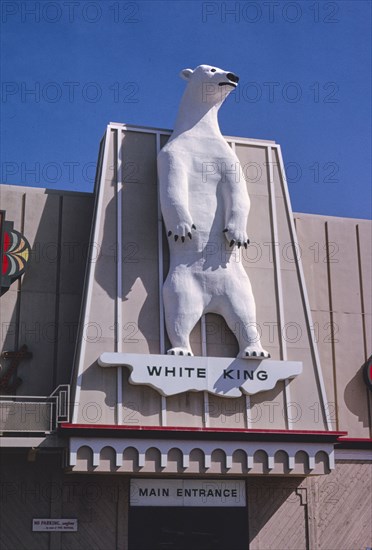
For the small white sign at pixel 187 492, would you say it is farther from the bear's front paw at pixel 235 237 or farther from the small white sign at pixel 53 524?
the bear's front paw at pixel 235 237

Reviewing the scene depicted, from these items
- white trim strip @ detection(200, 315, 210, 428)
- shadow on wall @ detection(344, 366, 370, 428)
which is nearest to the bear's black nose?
white trim strip @ detection(200, 315, 210, 428)

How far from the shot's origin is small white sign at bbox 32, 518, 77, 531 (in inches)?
752

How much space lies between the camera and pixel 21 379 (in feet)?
66.1

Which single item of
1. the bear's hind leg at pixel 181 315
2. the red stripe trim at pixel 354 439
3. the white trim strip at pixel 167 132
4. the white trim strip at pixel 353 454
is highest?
the white trim strip at pixel 167 132

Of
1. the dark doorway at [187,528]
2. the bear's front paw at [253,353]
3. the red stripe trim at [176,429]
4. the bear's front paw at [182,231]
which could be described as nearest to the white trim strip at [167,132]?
the bear's front paw at [182,231]

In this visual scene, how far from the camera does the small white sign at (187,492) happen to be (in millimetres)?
19609

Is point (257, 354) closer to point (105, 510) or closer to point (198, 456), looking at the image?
point (198, 456)

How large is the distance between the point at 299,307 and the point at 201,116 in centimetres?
543

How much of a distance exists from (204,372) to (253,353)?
1238mm

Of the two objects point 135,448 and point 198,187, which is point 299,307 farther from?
point 135,448

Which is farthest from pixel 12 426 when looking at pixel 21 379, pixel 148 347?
pixel 148 347

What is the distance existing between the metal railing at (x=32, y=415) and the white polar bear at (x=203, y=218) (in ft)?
9.15

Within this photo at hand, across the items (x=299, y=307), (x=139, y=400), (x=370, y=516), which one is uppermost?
(x=299, y=307)

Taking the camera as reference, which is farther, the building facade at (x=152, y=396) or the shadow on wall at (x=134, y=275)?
the shadow on wall at (x=134, y=275)
